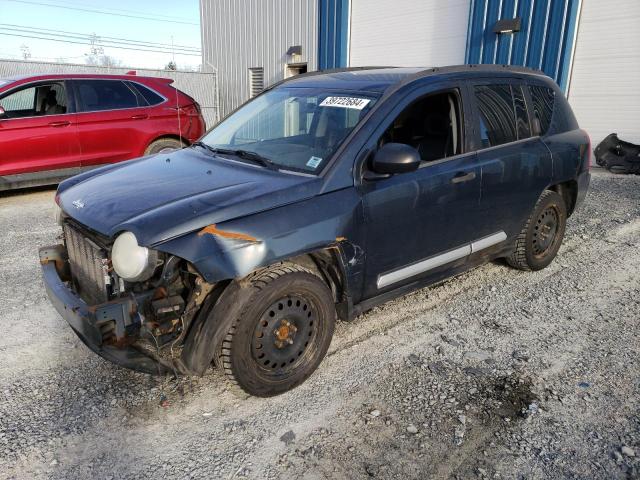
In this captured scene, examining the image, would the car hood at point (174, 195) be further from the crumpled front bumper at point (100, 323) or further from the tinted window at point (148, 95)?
the tinted window at point (148, 95)

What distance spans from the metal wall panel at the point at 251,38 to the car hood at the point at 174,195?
1319 cm

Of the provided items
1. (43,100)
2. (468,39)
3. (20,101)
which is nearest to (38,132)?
(43,100)

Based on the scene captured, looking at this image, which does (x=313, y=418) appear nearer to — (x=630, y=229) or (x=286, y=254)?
(x=286, y=254)

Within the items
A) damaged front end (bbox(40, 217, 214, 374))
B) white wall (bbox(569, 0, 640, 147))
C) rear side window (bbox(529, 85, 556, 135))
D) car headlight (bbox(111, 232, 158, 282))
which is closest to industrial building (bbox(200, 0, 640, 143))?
white wall (bbox(569, 0, 640, 147))

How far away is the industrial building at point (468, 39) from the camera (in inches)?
400

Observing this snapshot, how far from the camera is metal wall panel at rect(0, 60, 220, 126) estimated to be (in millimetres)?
14938

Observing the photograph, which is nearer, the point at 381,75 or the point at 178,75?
the point at 381,75

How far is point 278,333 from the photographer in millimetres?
2756

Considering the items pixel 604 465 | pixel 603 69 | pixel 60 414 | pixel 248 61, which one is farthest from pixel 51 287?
pixel 248 61

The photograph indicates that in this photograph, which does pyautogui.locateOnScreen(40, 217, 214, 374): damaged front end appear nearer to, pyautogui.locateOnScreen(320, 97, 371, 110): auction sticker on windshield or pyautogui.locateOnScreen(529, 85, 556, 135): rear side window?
pyautogui.locateOnScreen(320, 97, 371, 110): auction sticker on windshield

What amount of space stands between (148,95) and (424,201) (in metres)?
6.31

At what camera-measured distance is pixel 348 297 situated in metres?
3.05

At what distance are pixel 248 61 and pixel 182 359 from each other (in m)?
17.3

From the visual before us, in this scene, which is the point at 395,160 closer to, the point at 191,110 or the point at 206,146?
the point at 206,146
